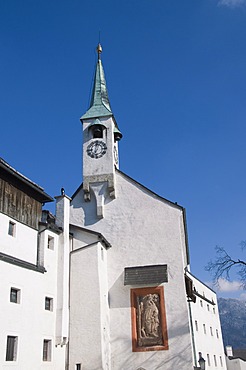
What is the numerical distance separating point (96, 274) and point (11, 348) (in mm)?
7689

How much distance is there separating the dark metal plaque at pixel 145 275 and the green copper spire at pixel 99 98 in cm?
1259

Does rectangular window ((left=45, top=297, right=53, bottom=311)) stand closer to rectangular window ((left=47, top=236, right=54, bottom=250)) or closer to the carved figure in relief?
rectangular window ((left=47, top=236, right=54, bottom=250))

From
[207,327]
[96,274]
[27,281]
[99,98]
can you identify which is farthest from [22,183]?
[207,327]

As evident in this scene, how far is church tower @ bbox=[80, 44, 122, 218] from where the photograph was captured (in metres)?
30.8

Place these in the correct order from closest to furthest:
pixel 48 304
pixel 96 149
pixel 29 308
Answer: pixel 29 308 → pixel 48 304 → pixel 96 149

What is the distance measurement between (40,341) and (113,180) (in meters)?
13.1

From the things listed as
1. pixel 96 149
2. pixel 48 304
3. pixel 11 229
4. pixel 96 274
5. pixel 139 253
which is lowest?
pixel 48 304

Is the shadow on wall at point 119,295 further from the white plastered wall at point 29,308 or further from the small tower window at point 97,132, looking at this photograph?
the small tower window at point 97,132

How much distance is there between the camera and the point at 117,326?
26.8m

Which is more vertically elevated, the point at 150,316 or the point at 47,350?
the point at 150,316

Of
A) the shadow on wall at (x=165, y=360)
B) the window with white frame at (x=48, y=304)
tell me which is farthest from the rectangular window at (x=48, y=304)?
the shadow on wall at (x=165, y=360)

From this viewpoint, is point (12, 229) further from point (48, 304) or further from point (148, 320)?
point (148, 320)

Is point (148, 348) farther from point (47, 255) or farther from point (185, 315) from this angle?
point (47, 255)

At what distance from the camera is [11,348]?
63.7ft
